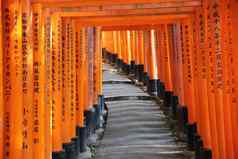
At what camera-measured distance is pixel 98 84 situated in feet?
56.4

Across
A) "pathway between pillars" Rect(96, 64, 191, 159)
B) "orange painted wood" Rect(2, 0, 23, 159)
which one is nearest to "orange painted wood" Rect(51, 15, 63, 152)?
"pathway between pillars" Rect(96, 64, 191, 159)

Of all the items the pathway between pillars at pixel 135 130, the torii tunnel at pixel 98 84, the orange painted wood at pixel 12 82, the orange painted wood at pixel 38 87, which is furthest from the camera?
the pathway between pillars at pixel 135 130

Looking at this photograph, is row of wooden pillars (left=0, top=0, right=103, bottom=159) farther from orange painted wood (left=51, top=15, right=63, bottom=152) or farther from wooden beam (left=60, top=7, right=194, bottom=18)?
wooden beam (left=60, top=7, right=194, bottom=18)

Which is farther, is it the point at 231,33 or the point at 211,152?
the point at 211,152

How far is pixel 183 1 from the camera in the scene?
9.62 metres

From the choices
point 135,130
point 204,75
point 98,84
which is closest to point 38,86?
point 204,75

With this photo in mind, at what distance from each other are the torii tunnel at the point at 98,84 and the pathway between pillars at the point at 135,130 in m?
0.03

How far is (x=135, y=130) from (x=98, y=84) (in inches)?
105

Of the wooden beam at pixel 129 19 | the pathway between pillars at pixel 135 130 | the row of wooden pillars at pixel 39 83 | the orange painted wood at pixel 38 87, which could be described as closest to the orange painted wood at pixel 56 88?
the row of wooden pillars at pixel 39 83

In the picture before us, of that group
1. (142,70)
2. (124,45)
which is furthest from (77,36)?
(124,45)

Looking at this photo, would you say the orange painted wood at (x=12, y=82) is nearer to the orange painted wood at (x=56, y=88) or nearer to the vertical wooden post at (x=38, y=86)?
the vertical wooden post at (x=38, y=86)

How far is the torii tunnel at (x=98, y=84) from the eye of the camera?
23.4 feet

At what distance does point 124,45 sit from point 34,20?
18.6m

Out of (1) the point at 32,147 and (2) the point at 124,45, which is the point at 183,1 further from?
(2) the point at 124,45
